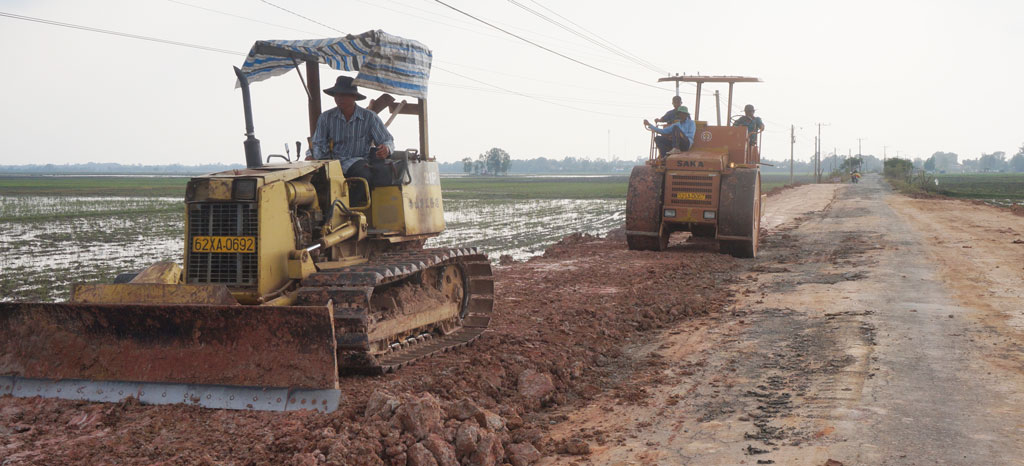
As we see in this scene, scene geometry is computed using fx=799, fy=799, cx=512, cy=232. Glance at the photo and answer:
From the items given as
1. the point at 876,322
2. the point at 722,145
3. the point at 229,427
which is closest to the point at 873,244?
the point at 722,145

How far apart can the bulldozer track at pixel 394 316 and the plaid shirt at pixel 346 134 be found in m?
1.09

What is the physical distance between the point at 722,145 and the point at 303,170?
395 inches

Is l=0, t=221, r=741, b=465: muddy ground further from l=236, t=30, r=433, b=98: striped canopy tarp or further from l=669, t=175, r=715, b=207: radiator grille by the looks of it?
l=669, t=175, r=715, b=207: radiator grille

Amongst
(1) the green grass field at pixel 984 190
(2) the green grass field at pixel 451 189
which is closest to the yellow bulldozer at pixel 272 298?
(2) the green grass field at pixel 451 189

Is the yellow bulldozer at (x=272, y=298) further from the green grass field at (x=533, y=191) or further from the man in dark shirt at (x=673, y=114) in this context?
the green grass field at (x=533, y=191)

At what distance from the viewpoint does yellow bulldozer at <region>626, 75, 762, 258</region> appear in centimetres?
1402

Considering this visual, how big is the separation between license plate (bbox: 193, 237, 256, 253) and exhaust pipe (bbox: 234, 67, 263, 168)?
3.07ft

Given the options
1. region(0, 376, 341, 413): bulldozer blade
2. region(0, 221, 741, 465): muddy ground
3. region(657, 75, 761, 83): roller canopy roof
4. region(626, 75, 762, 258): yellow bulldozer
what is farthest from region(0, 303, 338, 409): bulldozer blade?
region(657, 75, 761, 83): roller canopy roof

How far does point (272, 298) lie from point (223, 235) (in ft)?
2.07

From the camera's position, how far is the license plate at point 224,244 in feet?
20.6

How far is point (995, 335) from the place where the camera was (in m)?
7.61

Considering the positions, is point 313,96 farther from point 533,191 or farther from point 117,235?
point 533,191

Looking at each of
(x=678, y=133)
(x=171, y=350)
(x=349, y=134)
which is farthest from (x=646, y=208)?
(x=171, y=350)

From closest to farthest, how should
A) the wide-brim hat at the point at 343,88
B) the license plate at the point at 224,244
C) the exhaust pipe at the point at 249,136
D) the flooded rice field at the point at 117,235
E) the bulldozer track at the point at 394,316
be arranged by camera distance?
the bulldozer track at the point at 394,316, the license plate at the point at 224,244, the exhaust pipe at the point at 249,136, the wide-brim hat at the point at 343,88, the flooded rice field at the point at 117,235
